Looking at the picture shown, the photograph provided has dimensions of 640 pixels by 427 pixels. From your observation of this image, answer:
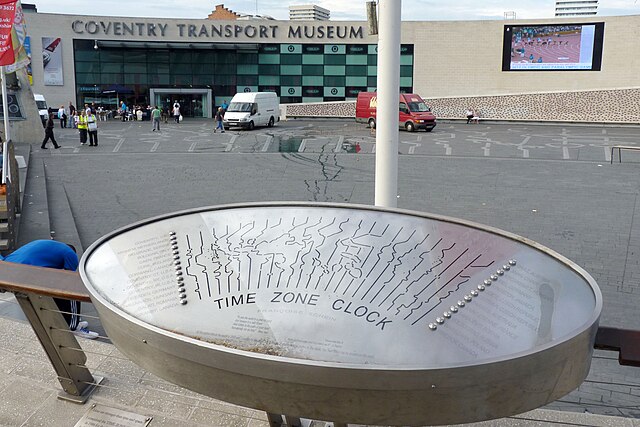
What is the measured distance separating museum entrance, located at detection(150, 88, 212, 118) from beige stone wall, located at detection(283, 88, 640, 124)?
8.35m

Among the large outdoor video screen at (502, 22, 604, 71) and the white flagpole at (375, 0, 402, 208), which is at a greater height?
the large outdoor video screen at (502, 22, 604, 71)

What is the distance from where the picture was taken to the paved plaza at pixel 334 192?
14.3ft

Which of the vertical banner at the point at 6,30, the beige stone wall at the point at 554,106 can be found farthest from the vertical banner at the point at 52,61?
the vertical banner at the point at 6,30

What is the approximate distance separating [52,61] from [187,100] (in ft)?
33.1

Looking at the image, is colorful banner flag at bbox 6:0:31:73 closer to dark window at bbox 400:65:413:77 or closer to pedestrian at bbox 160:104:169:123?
pedestrian at bbox 160:104:169:123

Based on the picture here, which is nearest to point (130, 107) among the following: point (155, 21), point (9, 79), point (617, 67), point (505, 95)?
point (155, 21)

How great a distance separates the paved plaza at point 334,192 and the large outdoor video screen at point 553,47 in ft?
41.7

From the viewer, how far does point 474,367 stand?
6.38ft

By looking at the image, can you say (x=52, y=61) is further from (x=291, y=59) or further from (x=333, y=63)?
(x=333, y=63)

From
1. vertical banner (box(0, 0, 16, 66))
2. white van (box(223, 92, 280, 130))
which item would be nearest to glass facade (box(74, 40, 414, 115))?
white van (box(223, 92, 280, 130))

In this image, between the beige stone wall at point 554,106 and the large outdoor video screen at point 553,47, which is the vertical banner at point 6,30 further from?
the large outdoor video screen at point 553,47

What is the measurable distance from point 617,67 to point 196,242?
44259 mm

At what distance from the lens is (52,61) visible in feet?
154

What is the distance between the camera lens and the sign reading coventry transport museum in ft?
155
